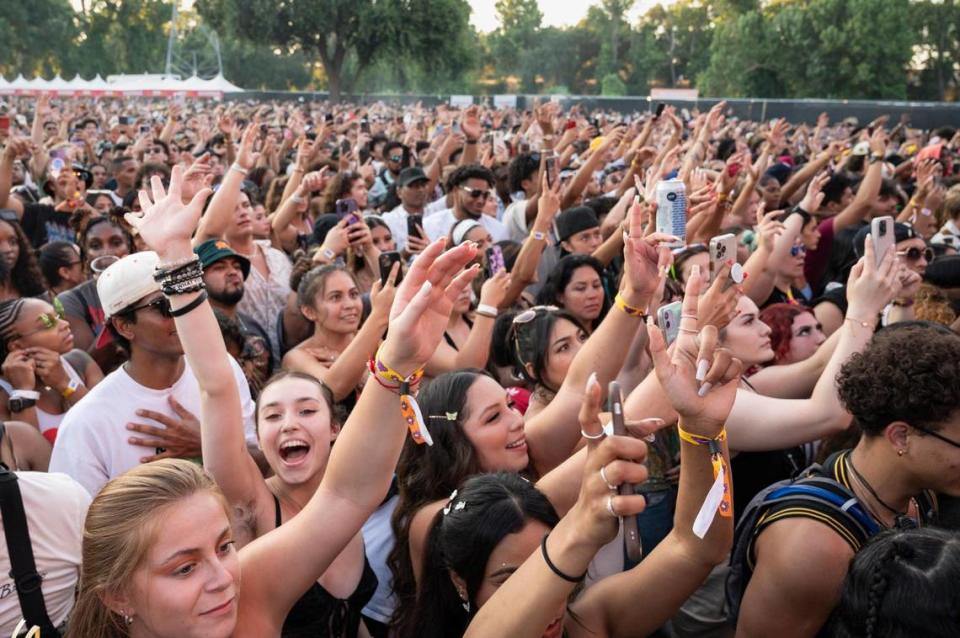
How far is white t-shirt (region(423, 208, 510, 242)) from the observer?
7316mm

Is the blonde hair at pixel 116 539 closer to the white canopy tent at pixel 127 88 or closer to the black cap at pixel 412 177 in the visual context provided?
the black cap at pixel 412 177

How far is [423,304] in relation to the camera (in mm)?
2016

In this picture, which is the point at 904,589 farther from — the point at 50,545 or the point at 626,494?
the point at 50,545

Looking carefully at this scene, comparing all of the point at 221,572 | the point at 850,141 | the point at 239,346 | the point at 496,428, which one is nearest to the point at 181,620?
the point at 221,572

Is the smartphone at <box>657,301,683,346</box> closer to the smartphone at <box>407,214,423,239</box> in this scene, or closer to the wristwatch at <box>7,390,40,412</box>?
the wristwatch at <box>7,390,40,412</box>

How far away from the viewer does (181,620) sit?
6.19 feet

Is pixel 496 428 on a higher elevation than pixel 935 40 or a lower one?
lower

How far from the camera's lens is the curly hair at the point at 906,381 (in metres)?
2.38

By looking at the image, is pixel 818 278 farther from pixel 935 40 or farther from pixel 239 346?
pixel 935 40

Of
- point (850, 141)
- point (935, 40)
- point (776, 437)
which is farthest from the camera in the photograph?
point (935, 40)

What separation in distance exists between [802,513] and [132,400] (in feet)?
7.41

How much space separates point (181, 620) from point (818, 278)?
6320 mm

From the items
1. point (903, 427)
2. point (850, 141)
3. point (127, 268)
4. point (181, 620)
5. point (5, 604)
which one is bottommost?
point (5, 604)

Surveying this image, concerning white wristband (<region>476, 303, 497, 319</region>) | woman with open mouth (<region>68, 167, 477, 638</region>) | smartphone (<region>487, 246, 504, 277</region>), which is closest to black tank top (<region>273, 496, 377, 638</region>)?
woman with open mouth (<region>68, 167, 477, 638</region>)
